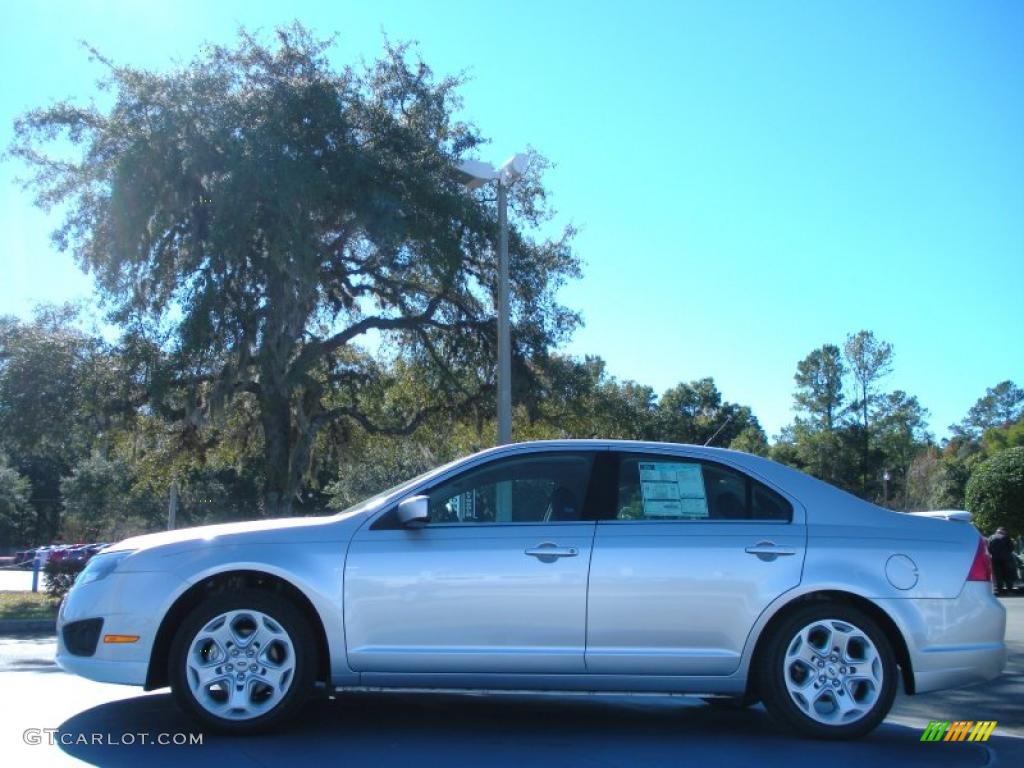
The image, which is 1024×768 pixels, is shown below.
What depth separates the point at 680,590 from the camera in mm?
5496

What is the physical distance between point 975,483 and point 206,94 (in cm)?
1973

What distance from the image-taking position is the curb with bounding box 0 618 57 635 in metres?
14.6

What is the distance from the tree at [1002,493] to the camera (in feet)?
78.0

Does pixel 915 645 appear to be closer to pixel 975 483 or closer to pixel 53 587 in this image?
pixel 53 587

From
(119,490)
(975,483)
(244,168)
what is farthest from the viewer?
(119,490)

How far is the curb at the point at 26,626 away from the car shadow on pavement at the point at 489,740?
9407 millimetres

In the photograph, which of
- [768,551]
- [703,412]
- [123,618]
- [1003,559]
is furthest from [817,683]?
[703,412]

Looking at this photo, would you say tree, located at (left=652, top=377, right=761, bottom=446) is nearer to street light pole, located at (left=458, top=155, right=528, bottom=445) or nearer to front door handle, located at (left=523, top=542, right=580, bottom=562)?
street light pole, located at (left=458, top=155, right=528, bottom=445)

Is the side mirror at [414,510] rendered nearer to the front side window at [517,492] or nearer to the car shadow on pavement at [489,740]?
the front side window at [517,492]

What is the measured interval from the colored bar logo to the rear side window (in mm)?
1674

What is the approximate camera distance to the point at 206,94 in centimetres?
1655

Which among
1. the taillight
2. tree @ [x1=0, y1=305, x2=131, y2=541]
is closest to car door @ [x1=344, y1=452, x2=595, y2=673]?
the taillight

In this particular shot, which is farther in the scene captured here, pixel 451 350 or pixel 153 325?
pixel 451 350

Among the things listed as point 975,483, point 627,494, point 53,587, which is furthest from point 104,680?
point 975,483
